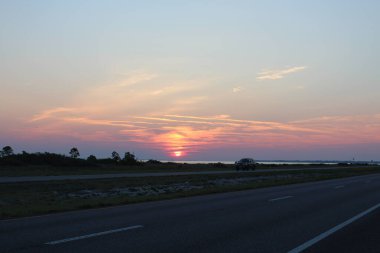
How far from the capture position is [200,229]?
11906 millimetres

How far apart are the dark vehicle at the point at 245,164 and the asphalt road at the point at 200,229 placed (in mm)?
55834

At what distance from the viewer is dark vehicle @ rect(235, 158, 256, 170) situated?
2899 inches

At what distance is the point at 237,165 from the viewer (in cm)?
7331

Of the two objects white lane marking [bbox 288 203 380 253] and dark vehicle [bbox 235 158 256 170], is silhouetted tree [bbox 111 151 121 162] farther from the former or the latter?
white lane marking [bbox 288 203 380 253]

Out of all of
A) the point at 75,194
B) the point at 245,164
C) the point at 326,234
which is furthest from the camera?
the point at 245,164

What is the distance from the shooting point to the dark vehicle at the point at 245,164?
7362 cm

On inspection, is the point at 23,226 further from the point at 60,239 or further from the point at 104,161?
the point at 104,161

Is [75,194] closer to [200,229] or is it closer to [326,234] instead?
[200,229]

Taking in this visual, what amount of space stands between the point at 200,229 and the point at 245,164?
62806mm

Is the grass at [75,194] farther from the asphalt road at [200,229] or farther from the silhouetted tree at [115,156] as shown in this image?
the silhouetted tree at [115,156]

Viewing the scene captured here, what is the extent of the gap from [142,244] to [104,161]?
73.1 metres

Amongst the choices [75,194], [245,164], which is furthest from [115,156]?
[75,194]

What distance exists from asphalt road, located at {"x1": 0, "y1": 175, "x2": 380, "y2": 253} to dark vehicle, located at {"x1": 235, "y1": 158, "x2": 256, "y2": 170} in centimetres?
5583

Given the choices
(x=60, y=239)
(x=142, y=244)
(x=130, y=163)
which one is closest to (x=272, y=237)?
(x=142, y=244)
